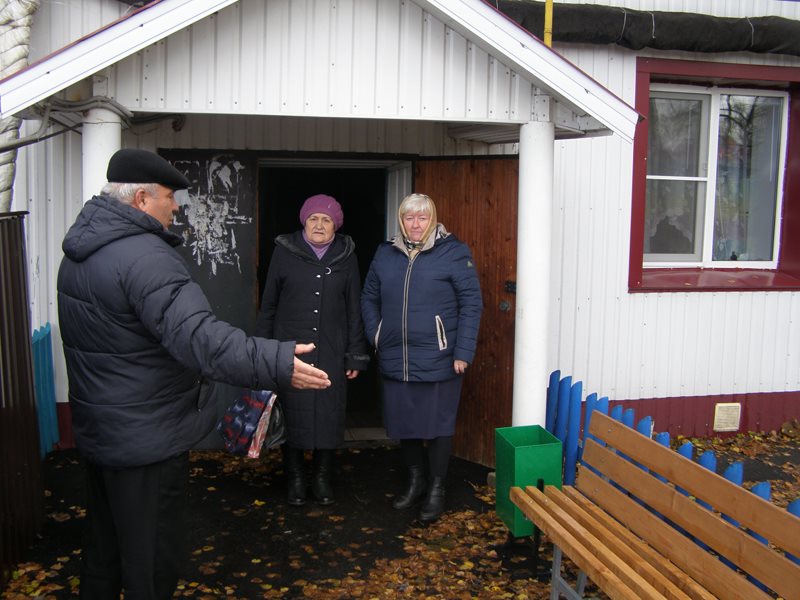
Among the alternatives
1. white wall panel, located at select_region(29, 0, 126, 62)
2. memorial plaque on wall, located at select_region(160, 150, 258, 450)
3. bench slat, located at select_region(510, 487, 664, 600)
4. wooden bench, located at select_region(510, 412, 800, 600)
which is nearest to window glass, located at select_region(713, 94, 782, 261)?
wooden bench, located at select_region(510, 412, 800, 600)

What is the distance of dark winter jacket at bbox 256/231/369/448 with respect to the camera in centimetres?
519

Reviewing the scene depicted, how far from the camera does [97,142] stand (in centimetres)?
436

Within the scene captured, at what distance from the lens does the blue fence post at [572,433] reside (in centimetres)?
513

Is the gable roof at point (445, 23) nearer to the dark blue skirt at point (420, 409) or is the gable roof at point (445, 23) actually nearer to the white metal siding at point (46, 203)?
the dark blue skirt at point (420, 409)

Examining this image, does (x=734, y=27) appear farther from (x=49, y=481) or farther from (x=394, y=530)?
(x=49, y=481)

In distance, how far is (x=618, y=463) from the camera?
383 centimetres

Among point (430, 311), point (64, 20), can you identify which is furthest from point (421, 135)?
point (64, 20)

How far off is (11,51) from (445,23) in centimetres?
292

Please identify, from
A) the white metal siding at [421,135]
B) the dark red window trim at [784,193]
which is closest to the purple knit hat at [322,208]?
the white metal siding at [421,135]

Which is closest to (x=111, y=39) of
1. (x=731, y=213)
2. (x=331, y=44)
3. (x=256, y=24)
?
(x=256, y=24)

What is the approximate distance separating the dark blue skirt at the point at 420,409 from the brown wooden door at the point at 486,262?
2.83 ft

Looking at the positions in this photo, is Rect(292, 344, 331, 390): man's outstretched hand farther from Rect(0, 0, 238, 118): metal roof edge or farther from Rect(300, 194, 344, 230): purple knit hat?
Rect(300, 194, 344, 230): purple knit hat

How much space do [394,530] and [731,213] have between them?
14.7ft

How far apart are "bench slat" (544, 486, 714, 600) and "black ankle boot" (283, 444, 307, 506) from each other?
177 cm
